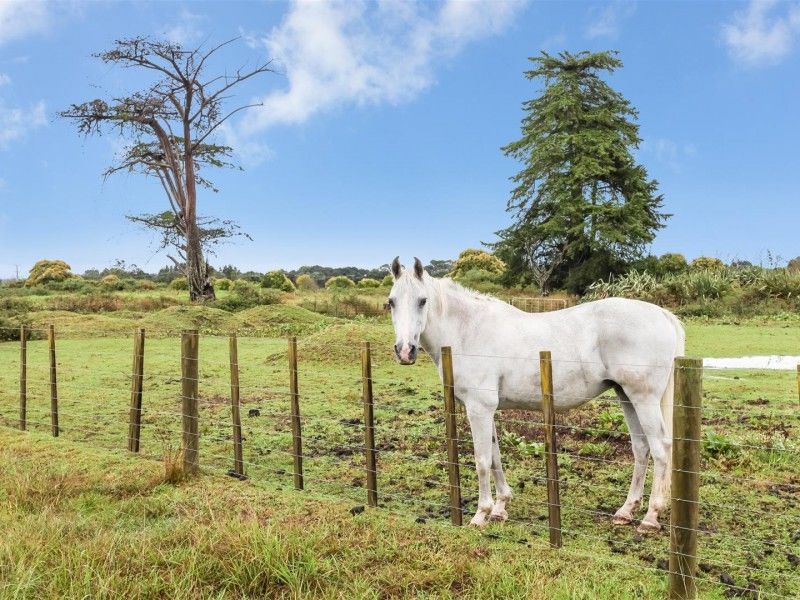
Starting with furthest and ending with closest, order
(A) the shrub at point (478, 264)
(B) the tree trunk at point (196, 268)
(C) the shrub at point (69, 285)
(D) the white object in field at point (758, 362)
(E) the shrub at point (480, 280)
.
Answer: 1. (A) the shrub at point (478, 264)
2. (C) the shrub at point (69, 285)
3. (E) the shrub at point (480, 280)
4. (B) the tree trunk at point (196, 268)
5. (D) the white object in field at point (758, 362)

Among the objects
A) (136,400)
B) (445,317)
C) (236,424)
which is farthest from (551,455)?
(136,400)

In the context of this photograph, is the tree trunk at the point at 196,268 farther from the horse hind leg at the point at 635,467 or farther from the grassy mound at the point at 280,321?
the horse hind leg at the point at 635,467

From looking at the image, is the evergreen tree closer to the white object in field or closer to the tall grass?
the tall grass

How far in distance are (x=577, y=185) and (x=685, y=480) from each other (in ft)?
109

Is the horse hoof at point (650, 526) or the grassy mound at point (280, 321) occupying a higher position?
the grassy mound at point (280, 321)

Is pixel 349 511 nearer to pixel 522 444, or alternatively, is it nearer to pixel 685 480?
pixel 522 444

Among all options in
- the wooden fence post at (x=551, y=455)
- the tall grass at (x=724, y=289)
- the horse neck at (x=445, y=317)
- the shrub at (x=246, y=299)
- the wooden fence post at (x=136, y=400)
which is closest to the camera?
the wooden fence post at (x=551, y=455)

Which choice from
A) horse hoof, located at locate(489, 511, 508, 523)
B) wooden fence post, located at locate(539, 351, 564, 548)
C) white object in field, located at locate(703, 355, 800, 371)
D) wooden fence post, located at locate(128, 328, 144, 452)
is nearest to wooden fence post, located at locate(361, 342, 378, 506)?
horse hoof, located at locate(489, 511, 508, 523)

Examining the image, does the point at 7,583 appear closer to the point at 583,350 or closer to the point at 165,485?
the point at 165,485

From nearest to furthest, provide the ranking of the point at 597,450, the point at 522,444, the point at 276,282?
the point at 597,450 < the point at 522,444 < the point at 276,282

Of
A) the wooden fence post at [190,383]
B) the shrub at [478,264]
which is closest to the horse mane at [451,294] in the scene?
the wooden fence post at [190,383]

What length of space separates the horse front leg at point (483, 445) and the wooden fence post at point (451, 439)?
0.16 metres

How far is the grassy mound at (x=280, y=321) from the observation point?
21.7 metres

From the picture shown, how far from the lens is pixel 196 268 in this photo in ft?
104
